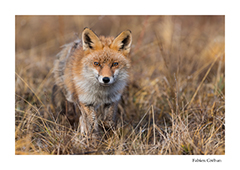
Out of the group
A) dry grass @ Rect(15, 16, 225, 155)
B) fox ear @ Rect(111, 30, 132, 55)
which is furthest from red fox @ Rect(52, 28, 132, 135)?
dry grass @ Rect(15, 16, 225, 155)

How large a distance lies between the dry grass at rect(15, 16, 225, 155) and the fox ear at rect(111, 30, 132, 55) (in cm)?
98

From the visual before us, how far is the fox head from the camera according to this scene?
3.81m

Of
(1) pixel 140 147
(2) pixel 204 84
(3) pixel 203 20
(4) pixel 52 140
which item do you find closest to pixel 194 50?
(2) pixel 204 84

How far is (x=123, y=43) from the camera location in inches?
160

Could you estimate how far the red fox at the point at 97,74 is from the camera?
3.84 metres

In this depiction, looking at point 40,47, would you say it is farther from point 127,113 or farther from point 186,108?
point 186,108

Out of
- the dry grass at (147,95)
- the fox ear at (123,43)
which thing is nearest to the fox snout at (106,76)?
the fox ear at (123,43)

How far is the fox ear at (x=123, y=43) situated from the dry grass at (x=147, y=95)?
984mm

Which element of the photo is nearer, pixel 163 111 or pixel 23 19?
pixel 163 111

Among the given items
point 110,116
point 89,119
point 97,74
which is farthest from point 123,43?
point 89,119

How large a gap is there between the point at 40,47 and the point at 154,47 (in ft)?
12.6

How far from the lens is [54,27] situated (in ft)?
32.0

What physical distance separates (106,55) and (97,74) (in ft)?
1.14

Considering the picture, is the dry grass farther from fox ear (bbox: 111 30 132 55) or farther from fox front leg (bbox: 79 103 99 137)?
fox ear (bbox: 111 30 132 55)
